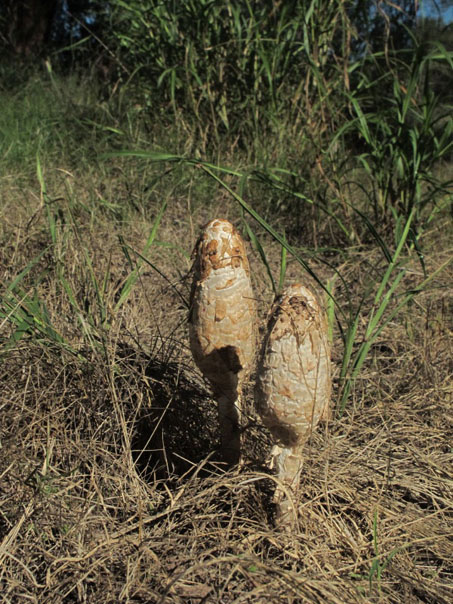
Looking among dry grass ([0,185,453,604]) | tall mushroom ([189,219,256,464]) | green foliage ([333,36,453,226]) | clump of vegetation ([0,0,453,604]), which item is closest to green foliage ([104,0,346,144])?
clump of vegetation ([0,0,453,604])

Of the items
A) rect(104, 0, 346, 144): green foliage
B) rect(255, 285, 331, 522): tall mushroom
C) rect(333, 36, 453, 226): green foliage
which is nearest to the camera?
rect(255, 285, 331, 522): tall mushroom

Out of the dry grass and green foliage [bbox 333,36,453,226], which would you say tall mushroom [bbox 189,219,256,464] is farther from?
green foliage [bbox 333,36,453,226]

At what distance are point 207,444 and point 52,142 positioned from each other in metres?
2.64

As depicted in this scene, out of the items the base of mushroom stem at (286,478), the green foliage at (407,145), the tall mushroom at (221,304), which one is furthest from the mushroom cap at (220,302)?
the green foliage at (407,145)

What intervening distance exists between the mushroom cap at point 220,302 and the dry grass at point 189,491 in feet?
0.79

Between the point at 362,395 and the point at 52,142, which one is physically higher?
the point at 52,142

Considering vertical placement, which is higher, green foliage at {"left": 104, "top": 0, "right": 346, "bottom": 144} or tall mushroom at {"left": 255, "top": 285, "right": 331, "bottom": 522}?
green foliage at {"left": 104, "top": 0, "right": 346, "bottom": 144}

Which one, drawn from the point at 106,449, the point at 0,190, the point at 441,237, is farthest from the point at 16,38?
the point at 106,449

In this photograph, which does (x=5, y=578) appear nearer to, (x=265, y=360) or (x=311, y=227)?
(x=265, y=360)

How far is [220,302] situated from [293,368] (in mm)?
238

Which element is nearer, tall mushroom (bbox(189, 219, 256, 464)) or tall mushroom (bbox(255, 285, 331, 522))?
tall mushroom (bbox(255, 285, 331, 522))

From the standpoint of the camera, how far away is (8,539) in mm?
1075

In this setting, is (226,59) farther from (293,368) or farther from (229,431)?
(293,368)

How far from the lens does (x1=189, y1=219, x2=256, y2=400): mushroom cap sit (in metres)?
1.10
